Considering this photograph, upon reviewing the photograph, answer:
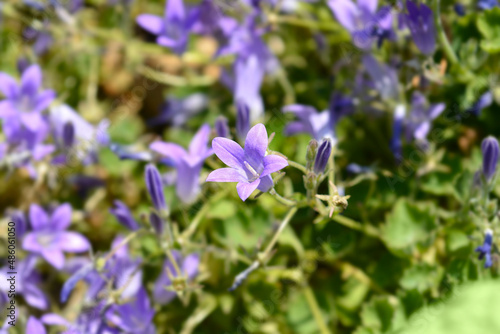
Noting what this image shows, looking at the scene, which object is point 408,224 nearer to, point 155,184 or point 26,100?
point 155,184

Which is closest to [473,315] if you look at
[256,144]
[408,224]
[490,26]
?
[256,144]

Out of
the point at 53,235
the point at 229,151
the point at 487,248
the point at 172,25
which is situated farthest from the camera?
the point at 172,25

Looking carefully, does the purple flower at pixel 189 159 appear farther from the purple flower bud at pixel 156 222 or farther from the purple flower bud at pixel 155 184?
the purple flower bud at pixel 156 222

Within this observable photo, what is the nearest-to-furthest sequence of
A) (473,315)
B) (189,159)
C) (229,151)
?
(473,315) → (229,151) → (189,159)

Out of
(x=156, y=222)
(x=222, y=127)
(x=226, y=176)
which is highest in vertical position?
(x=226, y=176)

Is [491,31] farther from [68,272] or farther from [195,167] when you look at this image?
[68,272]

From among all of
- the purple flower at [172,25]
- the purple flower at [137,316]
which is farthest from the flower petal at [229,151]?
the purple flower at [172,25]
